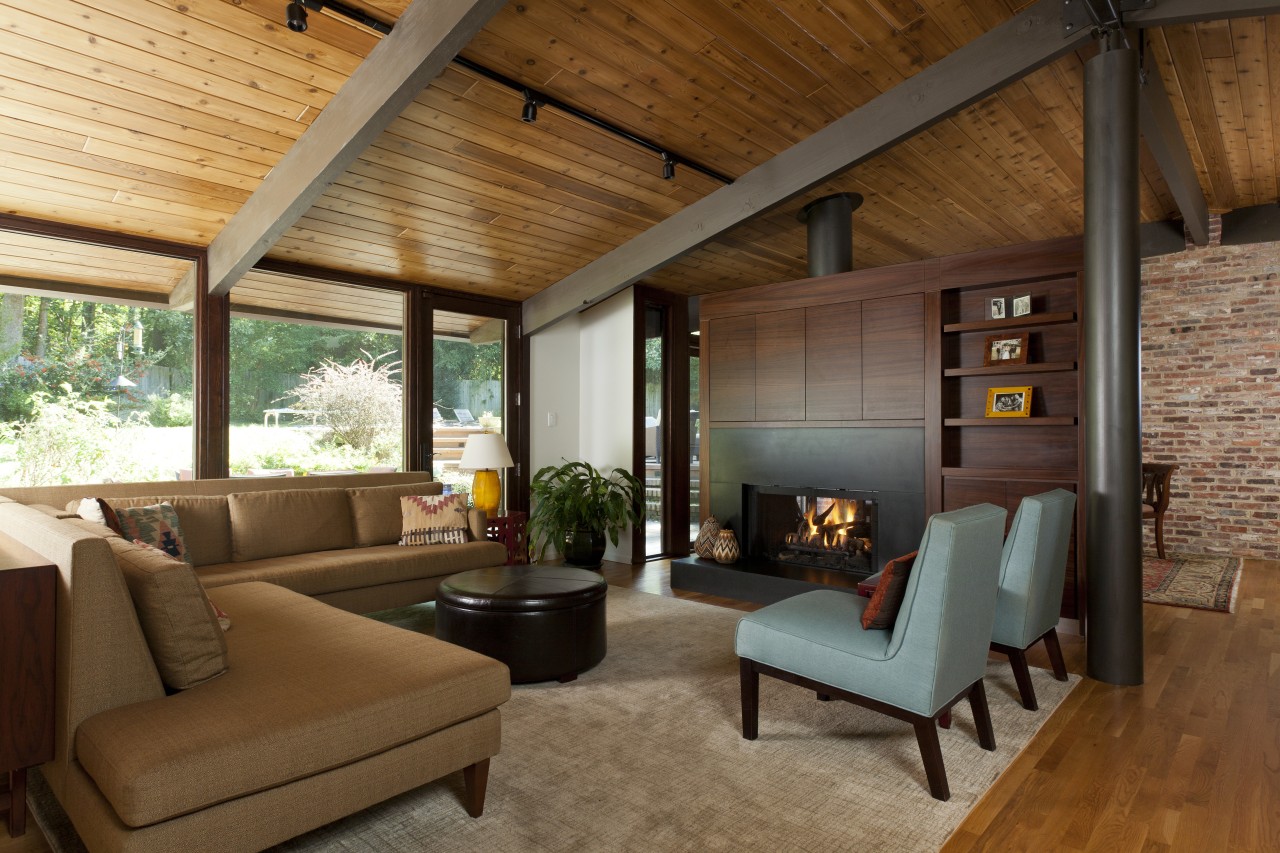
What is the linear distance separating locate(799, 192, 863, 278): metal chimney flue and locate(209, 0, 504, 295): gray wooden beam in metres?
2.89

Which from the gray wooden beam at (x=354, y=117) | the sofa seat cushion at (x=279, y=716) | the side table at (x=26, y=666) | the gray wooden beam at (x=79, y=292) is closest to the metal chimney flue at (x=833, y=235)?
the gray wooden beam at (x=354, y=117)

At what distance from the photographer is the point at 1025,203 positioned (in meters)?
5.70

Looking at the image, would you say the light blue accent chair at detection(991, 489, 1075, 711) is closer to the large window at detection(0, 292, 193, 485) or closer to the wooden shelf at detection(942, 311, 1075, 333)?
the wooden shelf at detection(942, 311, 1075, 333)

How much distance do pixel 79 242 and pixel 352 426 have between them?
185 cm

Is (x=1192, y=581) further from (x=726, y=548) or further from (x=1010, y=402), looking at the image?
(x=726, y=548)

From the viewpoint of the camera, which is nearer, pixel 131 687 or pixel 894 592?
pixel 131 687

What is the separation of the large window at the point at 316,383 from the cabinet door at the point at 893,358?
332 cm

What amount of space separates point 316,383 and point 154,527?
1757 mm

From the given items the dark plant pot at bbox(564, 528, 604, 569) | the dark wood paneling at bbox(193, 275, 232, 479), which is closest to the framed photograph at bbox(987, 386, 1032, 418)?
the dark plant pot at bbox(564, 528, 604, 569)

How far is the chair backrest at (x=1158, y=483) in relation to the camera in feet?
19.4

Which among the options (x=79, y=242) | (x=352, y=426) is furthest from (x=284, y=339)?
(x=79, y=242)

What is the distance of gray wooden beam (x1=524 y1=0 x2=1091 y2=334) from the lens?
3.56m

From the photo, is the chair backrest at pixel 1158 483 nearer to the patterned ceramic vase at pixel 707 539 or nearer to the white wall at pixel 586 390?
the patterned ceramic vase at pixel 707 539

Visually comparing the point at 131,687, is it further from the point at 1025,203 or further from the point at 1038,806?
the point at 1025,203
